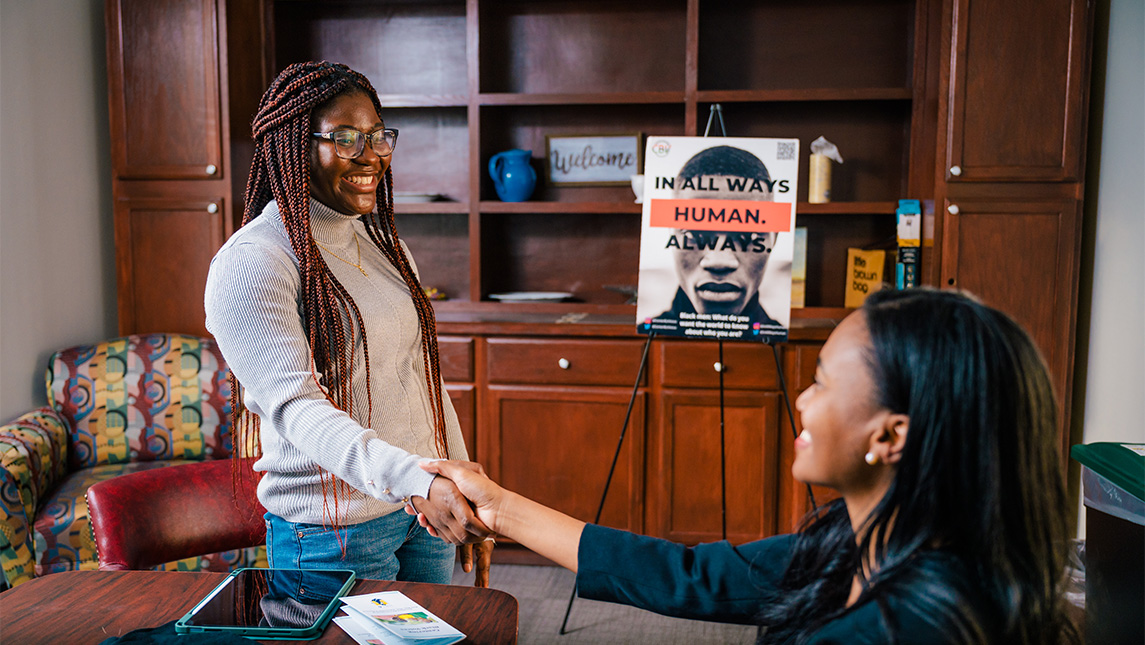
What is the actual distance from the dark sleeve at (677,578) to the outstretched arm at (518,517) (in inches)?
1.7

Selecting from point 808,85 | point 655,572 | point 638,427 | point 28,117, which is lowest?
point 638,427

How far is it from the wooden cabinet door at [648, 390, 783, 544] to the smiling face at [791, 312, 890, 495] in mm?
2006

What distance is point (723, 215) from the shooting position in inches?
98.9

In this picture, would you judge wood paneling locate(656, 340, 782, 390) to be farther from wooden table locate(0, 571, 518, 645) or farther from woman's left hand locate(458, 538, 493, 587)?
wooden table locate(0, 571, 518, 645)

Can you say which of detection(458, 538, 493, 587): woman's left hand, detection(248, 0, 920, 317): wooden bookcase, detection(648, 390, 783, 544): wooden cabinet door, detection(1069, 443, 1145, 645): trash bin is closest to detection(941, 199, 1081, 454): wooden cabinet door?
detection(248, 0, 920, 317): wooden bookcase

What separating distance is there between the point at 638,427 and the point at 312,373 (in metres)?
1.82

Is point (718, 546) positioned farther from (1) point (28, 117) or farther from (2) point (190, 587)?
(1) point (28, 117)

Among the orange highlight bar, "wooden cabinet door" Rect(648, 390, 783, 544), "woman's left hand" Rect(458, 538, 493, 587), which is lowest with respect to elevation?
"wooden cabinet door" Rect(648, 390, 783, 544)

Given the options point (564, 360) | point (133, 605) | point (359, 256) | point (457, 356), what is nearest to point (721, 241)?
point (564, 360)

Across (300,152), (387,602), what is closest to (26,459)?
(300,152)

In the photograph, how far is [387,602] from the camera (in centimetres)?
111

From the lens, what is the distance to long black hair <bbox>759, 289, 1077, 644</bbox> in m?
0.78

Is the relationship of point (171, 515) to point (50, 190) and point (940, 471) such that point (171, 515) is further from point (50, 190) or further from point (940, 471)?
point (50, 190)

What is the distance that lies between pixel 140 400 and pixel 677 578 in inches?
97.8
